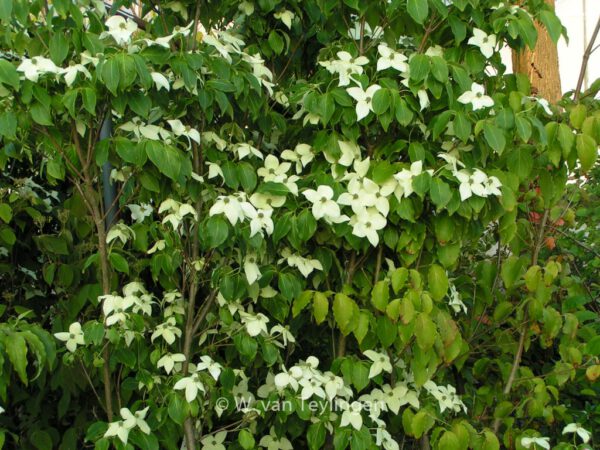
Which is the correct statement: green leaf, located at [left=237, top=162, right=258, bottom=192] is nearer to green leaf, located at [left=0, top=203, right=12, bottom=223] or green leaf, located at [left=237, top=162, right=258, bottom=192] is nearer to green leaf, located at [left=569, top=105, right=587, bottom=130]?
green leaf, located at [left=0, top=203, right=12, bottom=223]

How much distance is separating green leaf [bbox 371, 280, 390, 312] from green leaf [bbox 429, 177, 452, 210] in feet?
0.89

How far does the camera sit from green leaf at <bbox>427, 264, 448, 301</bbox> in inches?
81.7

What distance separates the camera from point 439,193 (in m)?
1.94

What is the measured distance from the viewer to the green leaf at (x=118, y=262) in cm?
201

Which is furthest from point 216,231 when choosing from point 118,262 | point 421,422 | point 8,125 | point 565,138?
point 565,138

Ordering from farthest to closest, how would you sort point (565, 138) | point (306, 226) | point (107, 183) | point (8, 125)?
point (107, 183), point (565, 138), point (306, 226), point (8, 125)

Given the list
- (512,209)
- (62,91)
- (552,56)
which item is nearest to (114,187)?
(62,91)

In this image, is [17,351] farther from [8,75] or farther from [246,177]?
[246,177]

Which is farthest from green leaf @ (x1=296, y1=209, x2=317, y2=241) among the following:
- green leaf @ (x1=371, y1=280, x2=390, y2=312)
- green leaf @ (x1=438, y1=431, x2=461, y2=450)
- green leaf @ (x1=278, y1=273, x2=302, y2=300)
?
green leaf @ (x1=438, y1=431, x2=461, y2=450)

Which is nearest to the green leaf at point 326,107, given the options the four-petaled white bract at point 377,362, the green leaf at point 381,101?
the green leaf at point 381,101

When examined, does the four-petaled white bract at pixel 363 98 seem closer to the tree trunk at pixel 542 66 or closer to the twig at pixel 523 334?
the twig at pixel 523 334

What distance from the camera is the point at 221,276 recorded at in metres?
2.02

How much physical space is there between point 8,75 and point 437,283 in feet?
3.90

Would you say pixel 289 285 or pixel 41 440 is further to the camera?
pixel 41 440
